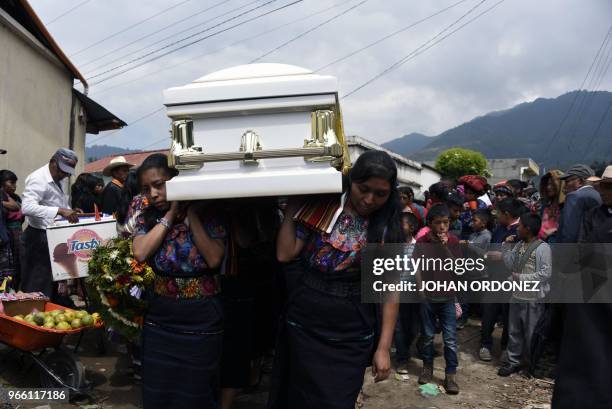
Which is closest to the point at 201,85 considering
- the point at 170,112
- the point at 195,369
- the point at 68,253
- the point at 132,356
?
the point at 170,112

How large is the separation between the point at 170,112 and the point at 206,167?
1.01 feet

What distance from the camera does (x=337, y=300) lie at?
2471 mm

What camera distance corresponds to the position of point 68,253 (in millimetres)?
4352

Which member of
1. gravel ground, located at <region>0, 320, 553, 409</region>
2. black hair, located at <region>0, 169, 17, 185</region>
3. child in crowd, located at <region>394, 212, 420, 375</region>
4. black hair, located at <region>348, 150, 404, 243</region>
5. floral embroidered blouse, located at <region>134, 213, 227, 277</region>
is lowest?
gravel ground, located at <region>0, 320, 553, 409</region>

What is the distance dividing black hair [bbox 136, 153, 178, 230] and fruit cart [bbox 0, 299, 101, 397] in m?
1.78

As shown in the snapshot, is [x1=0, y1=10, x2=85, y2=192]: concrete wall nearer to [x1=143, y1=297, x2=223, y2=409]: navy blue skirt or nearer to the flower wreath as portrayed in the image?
the flower wreath

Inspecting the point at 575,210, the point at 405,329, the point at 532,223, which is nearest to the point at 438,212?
the point at 532,223

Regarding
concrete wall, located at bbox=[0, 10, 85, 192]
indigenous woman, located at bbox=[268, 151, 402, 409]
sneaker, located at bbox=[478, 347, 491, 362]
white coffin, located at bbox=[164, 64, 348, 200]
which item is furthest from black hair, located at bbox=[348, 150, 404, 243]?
concrete wall, located at bbox=[0, 10, 85, 192]

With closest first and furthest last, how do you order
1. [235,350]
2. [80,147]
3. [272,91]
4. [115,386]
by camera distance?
[272,91] < [235,350] < [115,386] < [80,147]

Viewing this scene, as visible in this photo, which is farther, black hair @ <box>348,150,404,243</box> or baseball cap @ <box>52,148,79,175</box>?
baseball cap @ <box>52,148,79,175</box>

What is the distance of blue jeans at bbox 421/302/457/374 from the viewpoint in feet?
14.6

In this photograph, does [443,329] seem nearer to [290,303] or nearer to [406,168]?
[290,303]

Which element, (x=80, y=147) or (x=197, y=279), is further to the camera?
(x=80, y=147)

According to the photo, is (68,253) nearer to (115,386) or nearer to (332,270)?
(115,386)
